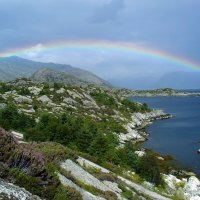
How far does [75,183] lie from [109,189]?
6.13m

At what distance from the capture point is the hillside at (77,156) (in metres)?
19.2

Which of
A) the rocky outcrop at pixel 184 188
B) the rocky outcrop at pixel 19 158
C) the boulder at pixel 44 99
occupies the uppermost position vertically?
the rocky outcrop at pixel 19 158

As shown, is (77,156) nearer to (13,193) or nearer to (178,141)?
(13,193)

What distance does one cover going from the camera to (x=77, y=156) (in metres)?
39.6

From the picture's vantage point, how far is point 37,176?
19.2m

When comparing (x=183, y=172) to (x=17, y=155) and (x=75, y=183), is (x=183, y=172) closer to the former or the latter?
(x=75, y=183)

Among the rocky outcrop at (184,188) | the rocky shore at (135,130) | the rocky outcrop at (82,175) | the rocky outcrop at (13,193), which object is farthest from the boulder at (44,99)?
the rocky outcrop at (13,193)

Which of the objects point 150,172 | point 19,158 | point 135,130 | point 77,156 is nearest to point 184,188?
point 150,172

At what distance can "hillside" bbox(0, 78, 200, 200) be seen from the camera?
19.2 m

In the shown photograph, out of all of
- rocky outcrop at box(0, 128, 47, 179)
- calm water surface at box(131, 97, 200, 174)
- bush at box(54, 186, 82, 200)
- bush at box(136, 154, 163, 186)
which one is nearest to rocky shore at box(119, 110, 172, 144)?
calm water surface at box(131, 97, 200, 174)

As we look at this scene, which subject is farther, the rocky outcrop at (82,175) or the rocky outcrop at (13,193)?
the rocky outcrop at (82,175)

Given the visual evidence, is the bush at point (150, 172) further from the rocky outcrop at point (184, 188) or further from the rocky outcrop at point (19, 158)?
the rocky outcrop at point (19, 158)

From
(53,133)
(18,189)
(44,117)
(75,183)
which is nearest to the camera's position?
(18,189)

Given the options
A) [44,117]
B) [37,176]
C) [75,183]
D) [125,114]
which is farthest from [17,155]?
[125,114]
